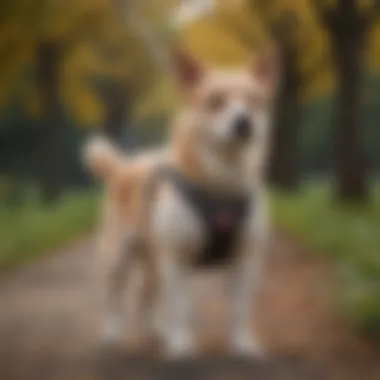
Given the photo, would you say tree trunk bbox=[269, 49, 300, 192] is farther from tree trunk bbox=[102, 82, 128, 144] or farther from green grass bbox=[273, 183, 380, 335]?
tree trunk bbox=[102, 82, 128, 144]

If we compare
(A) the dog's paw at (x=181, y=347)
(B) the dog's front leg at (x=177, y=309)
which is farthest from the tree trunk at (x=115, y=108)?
(A) the dog's paw at (x=181, y=347)

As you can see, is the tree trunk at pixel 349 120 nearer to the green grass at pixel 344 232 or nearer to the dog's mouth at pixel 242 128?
the green grass at pixel 344 232

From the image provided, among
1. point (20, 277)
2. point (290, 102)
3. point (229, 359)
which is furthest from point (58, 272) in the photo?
point (290, 102)

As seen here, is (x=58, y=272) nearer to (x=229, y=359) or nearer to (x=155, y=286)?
(x=155, y=286)

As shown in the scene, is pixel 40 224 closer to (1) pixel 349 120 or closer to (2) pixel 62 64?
(2) pixel 62 64

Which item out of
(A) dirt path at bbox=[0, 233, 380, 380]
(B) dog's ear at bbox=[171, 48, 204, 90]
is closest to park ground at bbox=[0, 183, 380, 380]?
(A) dirt path at bbox=[0, 233, 380, 380]

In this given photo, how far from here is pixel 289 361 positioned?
128 centimetres

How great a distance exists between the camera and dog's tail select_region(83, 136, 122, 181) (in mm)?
1314

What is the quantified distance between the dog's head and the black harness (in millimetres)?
83

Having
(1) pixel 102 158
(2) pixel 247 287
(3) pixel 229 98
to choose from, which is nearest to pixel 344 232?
(2) pixel 247 287

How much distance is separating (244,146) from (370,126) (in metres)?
0.22

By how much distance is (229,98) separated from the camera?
125 centimetres

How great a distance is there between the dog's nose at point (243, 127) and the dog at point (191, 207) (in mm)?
14

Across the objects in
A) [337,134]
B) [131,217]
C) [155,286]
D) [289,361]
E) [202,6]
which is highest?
[202,6]
